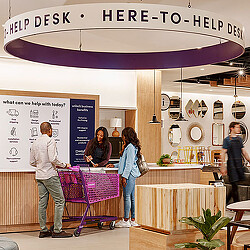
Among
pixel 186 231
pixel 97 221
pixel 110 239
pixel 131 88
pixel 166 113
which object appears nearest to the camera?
pixel 186 231

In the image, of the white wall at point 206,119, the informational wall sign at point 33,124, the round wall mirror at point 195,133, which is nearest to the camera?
the informational wall sign at point 33,124

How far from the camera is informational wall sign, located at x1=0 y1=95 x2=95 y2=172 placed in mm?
10484

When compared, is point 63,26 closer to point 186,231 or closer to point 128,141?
point 186,231

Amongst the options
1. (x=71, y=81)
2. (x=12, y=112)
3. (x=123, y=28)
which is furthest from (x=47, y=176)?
(x=123, y=28)

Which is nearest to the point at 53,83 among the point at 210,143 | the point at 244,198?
the point at 244,198

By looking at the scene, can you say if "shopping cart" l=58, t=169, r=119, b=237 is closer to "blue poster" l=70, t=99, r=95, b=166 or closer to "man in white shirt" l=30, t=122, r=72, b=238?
"man in white shirt" l=30, t=122, r=72, b=238

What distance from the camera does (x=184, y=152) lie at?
57.9 feet

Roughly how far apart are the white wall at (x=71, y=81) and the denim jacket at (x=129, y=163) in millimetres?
3339

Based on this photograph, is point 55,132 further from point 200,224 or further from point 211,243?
point 211,243

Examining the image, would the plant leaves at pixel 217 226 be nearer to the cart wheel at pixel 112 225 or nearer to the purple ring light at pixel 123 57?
the purple ring light at pixel 123 57

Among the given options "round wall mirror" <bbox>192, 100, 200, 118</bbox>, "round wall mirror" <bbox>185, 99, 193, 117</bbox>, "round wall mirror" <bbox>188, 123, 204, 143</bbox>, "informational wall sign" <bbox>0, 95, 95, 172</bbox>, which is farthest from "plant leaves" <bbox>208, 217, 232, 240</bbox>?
"round wall mirror" <bbox>192, 100, 200, 118</bbox>

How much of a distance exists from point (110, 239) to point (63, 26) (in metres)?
4.74

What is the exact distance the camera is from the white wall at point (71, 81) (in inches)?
421

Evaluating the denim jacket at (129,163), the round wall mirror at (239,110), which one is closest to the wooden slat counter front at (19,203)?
the denim jacket at (129,163)
